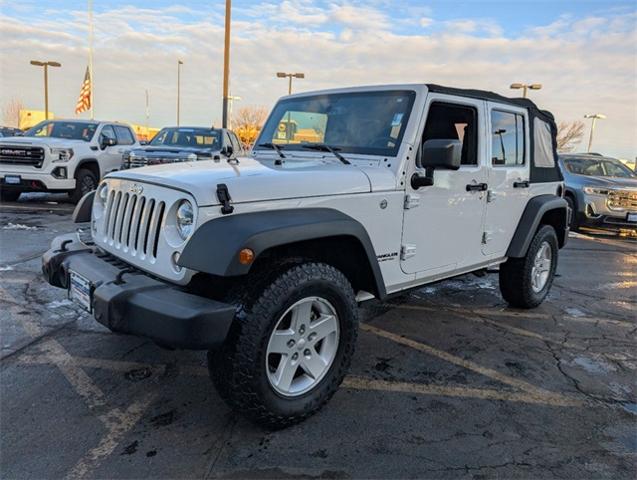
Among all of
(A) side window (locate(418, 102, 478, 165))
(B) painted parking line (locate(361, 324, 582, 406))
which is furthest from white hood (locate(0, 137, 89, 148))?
(A) side window (locate(418, 102, 478, 165))

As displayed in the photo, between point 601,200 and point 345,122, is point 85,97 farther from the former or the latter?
point 345,122

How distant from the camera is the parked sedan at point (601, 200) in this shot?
10383 mm

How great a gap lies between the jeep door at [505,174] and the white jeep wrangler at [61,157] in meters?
9.05

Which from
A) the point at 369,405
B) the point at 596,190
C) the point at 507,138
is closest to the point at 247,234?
the point at 369,405

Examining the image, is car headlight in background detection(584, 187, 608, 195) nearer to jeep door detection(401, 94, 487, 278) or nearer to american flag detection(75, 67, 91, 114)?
jeep door detection(401, 94, 487, 278)

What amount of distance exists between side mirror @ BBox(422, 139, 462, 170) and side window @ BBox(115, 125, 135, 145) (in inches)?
406

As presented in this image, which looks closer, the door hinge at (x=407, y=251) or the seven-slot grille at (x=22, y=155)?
the door hinge at (x=407, y=251)

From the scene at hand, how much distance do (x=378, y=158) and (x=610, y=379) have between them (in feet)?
7.57

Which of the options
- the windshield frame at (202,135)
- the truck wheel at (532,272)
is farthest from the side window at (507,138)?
the windshield frame at (202,135)

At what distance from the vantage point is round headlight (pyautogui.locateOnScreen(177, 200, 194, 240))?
263cm

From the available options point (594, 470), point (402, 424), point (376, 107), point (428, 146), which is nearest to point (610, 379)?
point (594, 470)

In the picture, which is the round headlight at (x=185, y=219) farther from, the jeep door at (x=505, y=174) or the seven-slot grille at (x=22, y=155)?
the seven-slot grille at (x=22, y=155)

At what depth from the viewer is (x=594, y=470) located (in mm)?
2574

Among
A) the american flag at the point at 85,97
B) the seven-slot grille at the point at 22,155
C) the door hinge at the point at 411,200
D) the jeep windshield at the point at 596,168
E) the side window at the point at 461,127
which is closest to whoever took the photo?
the door hinge at the point at 411,200
